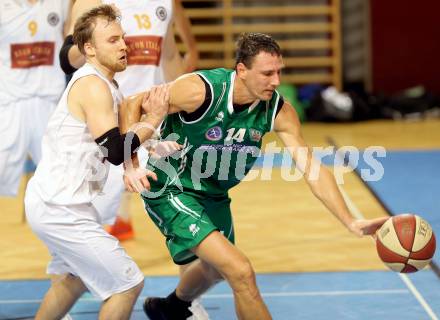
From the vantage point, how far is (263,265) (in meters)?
7.15

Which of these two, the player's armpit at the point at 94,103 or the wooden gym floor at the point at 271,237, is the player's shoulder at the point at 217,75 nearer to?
the player's armpit at the point at 94,103

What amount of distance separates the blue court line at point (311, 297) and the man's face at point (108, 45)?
1.73 meters

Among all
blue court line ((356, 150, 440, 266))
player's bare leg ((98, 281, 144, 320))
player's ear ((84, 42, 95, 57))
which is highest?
player's ear ((84, 42, 95, 57))

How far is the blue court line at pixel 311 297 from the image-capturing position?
5.91 metres

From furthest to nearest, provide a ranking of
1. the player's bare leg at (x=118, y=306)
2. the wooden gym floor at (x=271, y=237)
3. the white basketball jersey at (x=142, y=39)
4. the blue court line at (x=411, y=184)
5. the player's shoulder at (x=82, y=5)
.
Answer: the blue court line at (x=411, y=184), the wooden gym floor at (x=271, y=237), the white basketball jersey at (x=142, y=39), the player's shoulder at (x=82, y=5), the player's bare leg at (x=118, y=306)

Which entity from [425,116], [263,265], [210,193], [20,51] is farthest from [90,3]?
[425,116]

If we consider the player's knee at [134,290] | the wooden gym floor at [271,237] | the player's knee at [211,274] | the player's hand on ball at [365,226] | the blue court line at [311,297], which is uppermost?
the player's hand on ball at [365,226]

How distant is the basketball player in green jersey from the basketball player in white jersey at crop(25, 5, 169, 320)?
0.89 ft

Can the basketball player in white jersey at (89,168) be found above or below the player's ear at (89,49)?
below

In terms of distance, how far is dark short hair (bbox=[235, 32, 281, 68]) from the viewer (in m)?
5.10

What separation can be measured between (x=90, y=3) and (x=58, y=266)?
190 cm

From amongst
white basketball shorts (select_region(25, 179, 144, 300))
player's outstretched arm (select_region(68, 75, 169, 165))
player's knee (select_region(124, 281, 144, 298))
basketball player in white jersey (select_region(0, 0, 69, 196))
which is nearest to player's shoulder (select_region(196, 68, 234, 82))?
player's outstretched arm (select_region(68, 75, 169, 165))

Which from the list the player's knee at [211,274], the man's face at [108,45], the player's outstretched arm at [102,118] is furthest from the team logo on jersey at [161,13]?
the player's knee at [211,274]

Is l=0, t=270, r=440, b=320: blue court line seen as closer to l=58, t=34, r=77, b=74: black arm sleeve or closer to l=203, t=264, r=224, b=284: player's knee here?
l=203, t=264, r=224, b=284: player's knee
